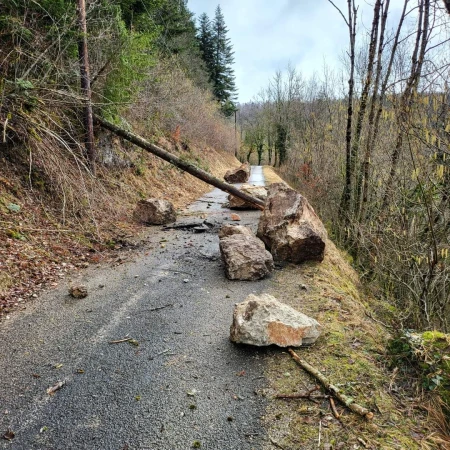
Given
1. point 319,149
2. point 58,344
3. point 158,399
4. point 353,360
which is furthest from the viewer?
point 319,149

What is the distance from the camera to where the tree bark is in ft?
23.3

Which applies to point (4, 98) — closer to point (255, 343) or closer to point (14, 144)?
point (14, 144)

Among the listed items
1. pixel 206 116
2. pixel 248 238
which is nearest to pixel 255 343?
pixel 248 238

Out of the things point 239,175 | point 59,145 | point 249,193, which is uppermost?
point 59,145

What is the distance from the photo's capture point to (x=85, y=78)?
7.49 metres

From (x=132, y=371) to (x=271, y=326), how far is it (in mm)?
1363

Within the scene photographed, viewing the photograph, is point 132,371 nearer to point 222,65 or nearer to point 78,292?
point 78,292

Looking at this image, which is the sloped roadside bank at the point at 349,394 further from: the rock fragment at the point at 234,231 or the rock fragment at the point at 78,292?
the rock fragment at the point at 78,292

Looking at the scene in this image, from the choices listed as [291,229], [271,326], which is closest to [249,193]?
[291,229]

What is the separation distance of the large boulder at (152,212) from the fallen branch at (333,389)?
593 centimetres

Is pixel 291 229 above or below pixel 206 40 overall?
below

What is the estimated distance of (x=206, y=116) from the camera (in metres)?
27.9

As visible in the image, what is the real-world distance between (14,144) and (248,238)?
5.10m

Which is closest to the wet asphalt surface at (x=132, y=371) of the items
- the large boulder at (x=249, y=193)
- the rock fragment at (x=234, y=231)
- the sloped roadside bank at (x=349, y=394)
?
the sloped roadside bank at (x=349, y=394)
